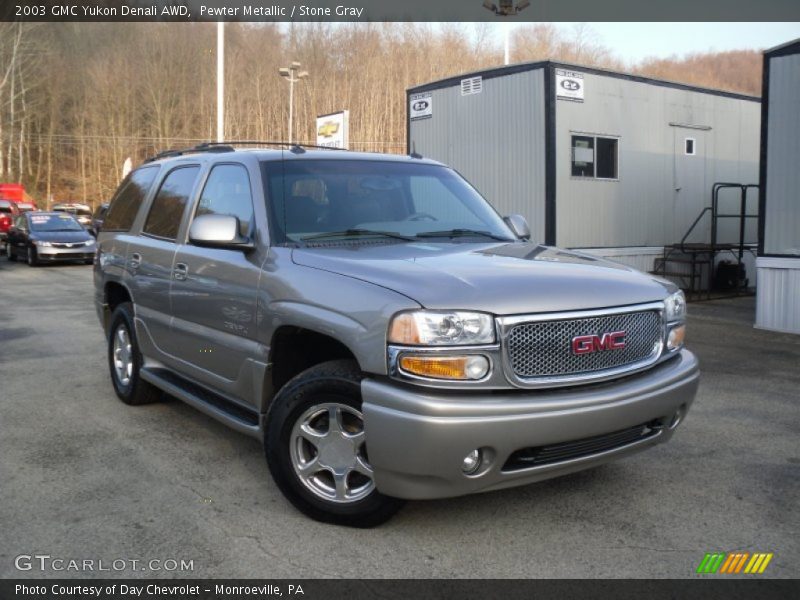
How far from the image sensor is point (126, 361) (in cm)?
620

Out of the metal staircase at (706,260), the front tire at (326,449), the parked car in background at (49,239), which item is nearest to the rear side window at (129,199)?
the front tire at (326,449)

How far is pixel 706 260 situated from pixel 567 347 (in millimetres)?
12694

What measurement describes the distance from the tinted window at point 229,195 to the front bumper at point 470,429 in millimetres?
1622

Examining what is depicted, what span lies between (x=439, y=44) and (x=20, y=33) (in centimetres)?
2763

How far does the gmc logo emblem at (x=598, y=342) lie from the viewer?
3.52 meters

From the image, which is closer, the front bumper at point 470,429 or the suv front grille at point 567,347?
the front bumper at point 470,429

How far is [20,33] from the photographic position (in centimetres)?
5166

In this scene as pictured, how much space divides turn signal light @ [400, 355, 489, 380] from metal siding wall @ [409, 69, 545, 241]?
10371 mm

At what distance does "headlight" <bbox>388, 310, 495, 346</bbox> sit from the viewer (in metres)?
3.31

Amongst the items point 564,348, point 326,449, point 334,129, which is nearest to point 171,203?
point 326,449

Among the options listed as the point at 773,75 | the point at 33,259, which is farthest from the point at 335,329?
the point at 33,259

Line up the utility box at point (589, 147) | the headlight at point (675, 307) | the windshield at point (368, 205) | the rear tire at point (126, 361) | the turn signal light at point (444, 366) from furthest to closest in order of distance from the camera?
the utility box at point (589, 147) < the rear tire at point (126, 361) < the windshield at point (368, 205) < the headlight at point (675, 307) < the turn signal light at point (444, 366)
